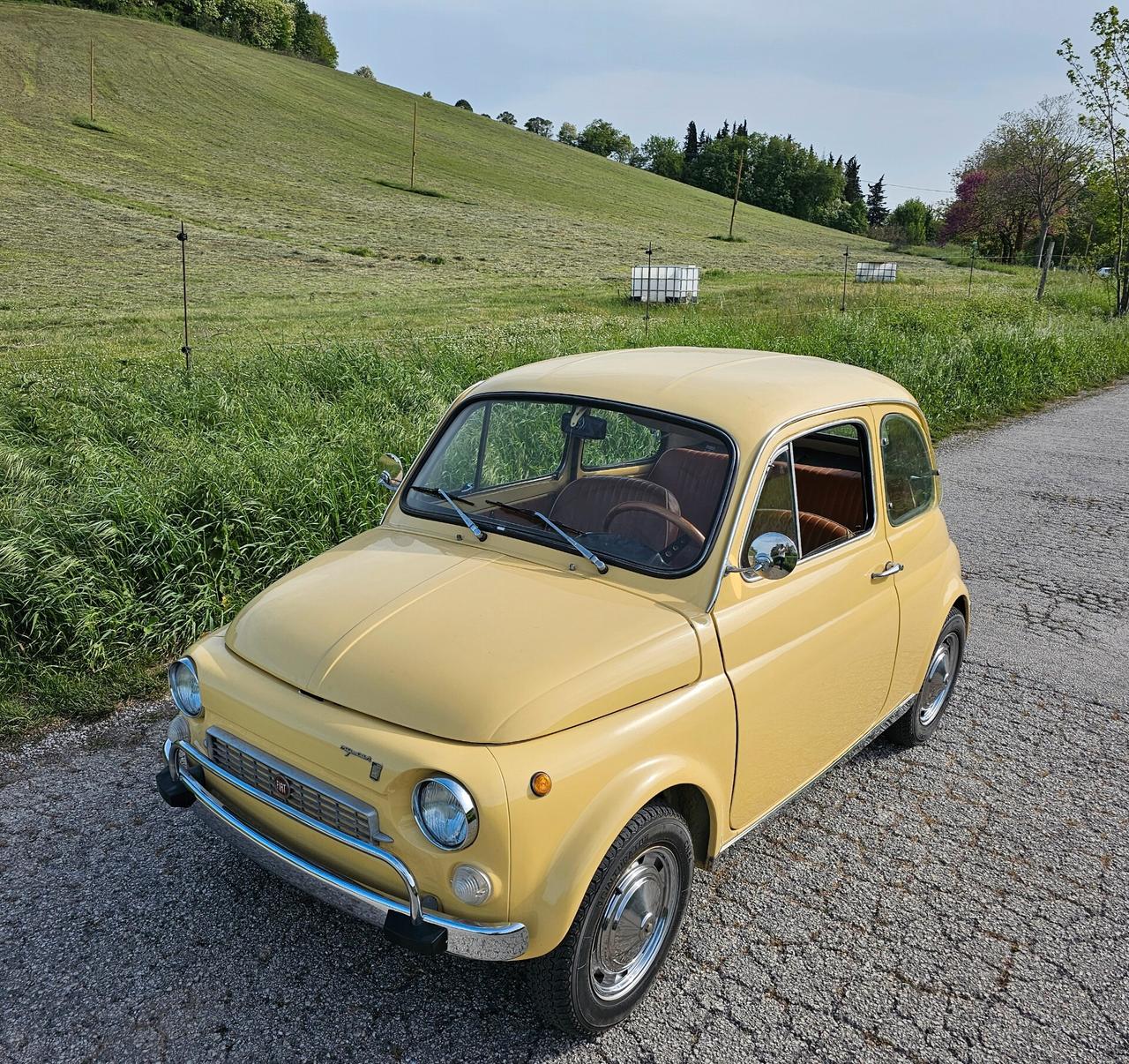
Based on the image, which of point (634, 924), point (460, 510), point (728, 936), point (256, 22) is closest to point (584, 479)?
point (460, 510)

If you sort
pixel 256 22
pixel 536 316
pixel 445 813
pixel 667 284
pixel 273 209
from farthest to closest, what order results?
pixel 256 22, pixel 273 209, pixel 667 284, pixel 536 316, pixel 445 813

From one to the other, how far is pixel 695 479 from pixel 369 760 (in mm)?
1515

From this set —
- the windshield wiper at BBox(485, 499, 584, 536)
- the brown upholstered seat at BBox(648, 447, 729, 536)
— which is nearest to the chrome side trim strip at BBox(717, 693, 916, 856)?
the brown upholstered seat at BBox(648, 447, 729, 536)

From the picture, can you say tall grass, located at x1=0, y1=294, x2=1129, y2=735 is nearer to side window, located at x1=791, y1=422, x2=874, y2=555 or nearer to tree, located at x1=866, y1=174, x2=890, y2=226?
side window, located at x1=791, y1=422, x2=874, y2=555

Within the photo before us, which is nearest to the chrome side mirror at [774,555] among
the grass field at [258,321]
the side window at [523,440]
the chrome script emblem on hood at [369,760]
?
the side window at [523,440]

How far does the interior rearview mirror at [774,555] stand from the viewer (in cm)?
299

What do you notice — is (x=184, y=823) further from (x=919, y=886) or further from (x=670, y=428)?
(x=919, y=886)

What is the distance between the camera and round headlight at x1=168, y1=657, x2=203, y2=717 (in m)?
2.98

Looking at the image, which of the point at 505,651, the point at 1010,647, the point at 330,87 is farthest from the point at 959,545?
the point at 330,87

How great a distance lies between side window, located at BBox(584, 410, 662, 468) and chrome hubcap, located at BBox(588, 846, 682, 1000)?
1.55 metres

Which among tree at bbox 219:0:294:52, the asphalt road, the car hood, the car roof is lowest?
the asphalt road

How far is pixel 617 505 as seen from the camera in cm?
331

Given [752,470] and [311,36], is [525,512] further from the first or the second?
[311,36]

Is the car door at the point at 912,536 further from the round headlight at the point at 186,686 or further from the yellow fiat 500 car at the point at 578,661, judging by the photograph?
the round headlight at the point at 186,686
